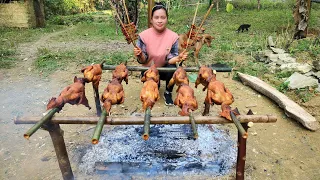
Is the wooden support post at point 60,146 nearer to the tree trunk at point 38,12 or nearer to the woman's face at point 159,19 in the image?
the woman's face at point 159,19

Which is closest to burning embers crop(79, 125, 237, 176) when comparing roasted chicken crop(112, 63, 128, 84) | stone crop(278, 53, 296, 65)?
roasted chicken crop(112, 63, 128, 84)

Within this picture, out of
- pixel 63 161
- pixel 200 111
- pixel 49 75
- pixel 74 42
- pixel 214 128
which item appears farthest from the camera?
pixel 74 42

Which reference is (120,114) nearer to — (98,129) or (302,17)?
(98,129)

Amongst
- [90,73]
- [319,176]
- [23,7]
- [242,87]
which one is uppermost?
[23,7]

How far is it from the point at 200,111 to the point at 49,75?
3.92 metres

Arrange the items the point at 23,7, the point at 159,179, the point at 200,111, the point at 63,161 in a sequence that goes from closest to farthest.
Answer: the point at 63,161 < the point at 159,179 < the point at 200,111 < the point at 23,7

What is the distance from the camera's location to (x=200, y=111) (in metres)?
4.65

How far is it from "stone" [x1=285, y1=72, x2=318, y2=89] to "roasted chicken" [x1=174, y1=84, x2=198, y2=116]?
3295mm

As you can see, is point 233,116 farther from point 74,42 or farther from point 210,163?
point 74,42

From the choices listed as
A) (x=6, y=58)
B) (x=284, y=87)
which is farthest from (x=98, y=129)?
(x=6, y=58)

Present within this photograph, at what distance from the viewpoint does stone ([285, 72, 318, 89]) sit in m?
5.02

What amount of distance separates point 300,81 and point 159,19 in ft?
10.5

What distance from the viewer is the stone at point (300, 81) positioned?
5.02 metres

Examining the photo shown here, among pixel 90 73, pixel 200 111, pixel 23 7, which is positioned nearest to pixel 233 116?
pixel 90 73
